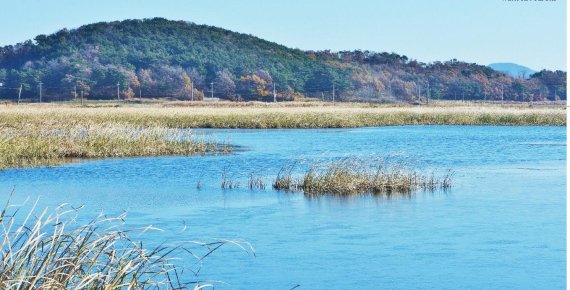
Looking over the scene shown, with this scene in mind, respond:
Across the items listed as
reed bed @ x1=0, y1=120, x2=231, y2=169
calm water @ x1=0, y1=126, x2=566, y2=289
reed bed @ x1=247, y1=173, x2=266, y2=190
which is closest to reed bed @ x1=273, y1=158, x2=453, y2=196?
calm water @ x1=0, y1=126, x2=566, y2=289

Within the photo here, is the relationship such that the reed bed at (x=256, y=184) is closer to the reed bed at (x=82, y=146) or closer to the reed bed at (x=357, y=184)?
the reed bed at (x=357, y=184)

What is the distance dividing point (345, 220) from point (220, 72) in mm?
106468

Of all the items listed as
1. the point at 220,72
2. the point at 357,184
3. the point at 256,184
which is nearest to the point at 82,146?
the point at 256,184

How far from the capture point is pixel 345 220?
41.7 feet

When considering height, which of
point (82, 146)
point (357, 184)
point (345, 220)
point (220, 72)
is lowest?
point (345, 220)

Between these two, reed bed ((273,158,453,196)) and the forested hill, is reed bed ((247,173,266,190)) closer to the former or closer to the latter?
reed bed ((273,158,453,196))

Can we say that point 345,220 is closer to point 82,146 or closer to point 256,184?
point 256,184

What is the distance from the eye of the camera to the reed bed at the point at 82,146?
22.6m

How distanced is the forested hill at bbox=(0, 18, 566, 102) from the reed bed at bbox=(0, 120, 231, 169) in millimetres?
79943

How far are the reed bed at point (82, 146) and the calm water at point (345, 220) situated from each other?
109 centimetres

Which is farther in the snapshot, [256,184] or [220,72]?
[220,72]

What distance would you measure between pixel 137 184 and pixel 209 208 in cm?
427

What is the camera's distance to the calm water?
938 cm

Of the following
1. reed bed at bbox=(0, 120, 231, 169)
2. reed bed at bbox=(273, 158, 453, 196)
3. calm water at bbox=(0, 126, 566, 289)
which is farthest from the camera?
reed bed at bbox=(0, 120, 231, 169)
